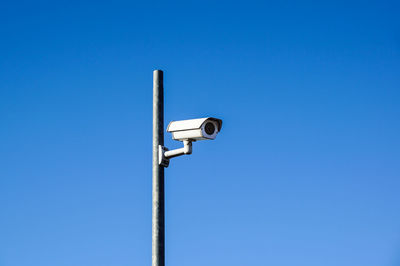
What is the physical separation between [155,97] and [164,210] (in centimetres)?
154

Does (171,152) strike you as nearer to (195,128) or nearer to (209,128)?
(195,128)

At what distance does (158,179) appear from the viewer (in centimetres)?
1220

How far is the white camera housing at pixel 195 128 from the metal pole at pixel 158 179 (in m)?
0.18

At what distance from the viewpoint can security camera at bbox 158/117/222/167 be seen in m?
12.1

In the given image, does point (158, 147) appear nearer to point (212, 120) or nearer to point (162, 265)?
point (212, 120)

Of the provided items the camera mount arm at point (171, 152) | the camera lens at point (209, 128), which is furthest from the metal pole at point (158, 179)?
the camera lens at point (209, 128)

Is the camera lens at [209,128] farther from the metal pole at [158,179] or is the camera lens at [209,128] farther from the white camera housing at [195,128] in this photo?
the metal pole at [158,179]

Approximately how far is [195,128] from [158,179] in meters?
0.84

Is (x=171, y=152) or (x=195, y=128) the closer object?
(x=195, y=128)

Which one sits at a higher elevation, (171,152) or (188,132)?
(188,132)

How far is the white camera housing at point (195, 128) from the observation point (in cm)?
1210

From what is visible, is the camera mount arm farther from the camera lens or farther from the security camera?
the camera lens

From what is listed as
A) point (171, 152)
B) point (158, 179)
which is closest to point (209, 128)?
point (171, 152)

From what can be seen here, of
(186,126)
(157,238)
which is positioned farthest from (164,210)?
(186,126)
